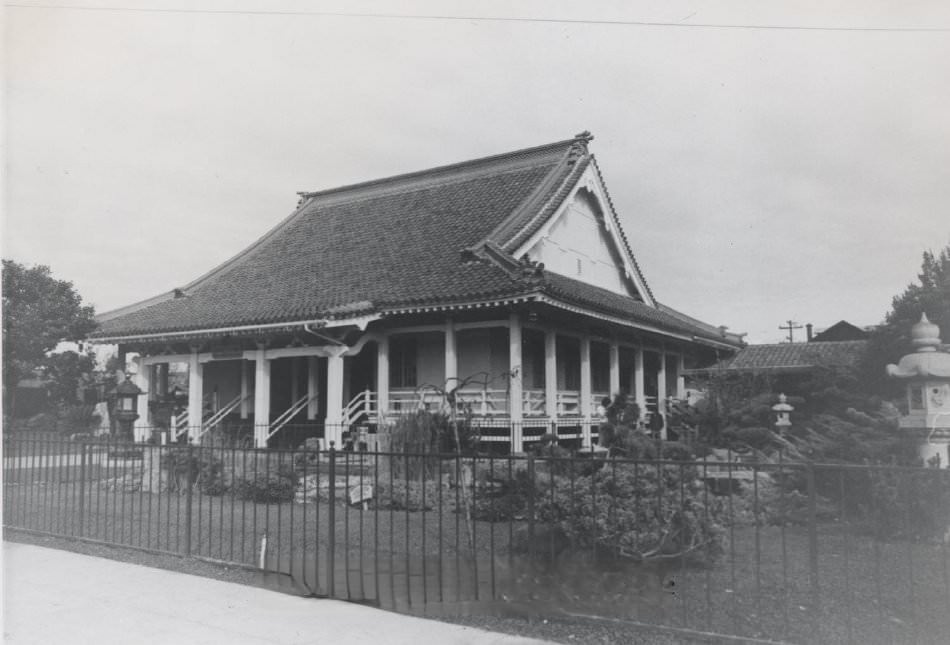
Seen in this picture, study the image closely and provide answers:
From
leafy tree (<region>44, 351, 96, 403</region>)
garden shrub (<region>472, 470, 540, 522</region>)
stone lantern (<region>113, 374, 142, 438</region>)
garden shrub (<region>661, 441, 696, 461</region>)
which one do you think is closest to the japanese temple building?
stone lantern (<region>113, 374, 142, 438</region>)

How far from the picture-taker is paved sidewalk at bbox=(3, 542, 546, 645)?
562 centimetres

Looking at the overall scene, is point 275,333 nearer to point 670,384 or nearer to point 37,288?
point 37,288

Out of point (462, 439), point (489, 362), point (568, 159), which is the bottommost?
point (462, 439)

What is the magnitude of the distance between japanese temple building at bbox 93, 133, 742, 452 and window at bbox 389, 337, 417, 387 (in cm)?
4

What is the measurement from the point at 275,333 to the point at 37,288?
13923 millimetres

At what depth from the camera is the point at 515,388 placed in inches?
560

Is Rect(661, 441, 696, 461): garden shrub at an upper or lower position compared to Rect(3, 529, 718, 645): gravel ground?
upper

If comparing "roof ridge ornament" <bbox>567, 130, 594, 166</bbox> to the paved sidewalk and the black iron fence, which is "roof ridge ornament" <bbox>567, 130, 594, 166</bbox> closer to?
the black iron fence

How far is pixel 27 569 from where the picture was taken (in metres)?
7.93

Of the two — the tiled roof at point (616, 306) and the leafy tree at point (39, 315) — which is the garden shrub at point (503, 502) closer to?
the tiled roof at point (616, 306)

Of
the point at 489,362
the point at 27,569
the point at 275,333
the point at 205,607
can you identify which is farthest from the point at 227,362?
the point at 205,607

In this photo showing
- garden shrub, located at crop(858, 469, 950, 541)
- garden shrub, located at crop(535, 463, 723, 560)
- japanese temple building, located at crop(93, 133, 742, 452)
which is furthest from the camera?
japanese temple building, located at crop(93, 133, 742, 452)

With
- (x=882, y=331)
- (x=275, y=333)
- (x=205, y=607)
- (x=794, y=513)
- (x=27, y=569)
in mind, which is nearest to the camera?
(x=205, y=607)

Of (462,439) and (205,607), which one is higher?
(462,439)
